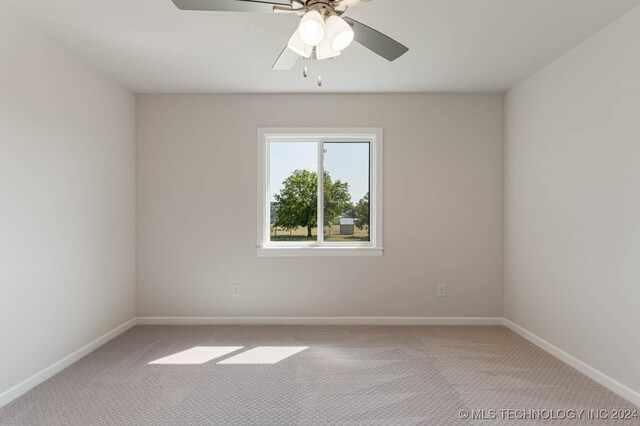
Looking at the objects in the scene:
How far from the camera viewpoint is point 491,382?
2699 millimetres

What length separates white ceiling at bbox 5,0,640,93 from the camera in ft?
7.76

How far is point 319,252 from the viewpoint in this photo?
161 inches

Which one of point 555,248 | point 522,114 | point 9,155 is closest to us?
point 9,155

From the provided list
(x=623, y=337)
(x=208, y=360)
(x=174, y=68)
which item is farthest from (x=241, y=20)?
(x=623, y=337)

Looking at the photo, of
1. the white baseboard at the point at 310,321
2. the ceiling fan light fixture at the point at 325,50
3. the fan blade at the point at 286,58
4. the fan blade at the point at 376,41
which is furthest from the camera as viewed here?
the white baseboard at the point at 310,321

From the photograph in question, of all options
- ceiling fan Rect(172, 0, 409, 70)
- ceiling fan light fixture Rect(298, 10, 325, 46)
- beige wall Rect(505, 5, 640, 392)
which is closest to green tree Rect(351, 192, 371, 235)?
beige wall Rect(505, 5, 640, 392)

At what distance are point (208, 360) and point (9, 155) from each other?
79.8 inches

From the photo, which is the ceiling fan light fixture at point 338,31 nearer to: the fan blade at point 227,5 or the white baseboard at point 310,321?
the fan blade at point 227,5

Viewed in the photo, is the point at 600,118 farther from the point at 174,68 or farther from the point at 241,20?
the point at 174,68

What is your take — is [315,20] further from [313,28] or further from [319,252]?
[319,252]

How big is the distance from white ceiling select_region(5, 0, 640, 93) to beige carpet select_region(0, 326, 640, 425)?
2.48 meters

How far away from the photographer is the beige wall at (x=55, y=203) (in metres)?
2.43

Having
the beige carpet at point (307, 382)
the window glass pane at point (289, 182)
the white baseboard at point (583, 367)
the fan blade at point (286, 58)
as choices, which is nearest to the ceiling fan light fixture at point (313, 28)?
the fan blade at point (286, 58)

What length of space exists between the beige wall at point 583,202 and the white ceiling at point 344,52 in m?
0.27
